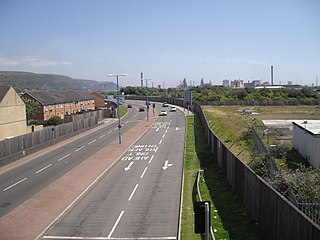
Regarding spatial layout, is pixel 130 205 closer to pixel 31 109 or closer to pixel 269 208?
pixel 269 208

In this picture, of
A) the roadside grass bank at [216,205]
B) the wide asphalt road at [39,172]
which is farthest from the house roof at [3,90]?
the roadside grass bank at [216,205]

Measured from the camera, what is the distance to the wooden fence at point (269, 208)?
10469mm

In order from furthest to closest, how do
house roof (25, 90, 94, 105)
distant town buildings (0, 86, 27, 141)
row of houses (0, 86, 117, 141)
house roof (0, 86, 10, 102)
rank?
house roof (25, 90, 94, 105), house roof (0, 86, 10, 102), row of houses (0, 86, 117, 141), distant town buildings (0, 86, 27, 141)

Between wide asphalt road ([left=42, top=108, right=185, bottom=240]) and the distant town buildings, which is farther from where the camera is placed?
the distant town buildings

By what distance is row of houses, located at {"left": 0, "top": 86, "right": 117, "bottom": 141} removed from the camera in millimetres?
42856

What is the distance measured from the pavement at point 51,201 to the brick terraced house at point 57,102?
29002mm

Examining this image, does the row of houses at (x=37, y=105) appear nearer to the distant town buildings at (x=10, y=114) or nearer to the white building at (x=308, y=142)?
the distant town buildings at (x=10, y=114)

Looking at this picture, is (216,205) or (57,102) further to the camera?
(57,102)

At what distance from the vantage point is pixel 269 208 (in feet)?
44.5

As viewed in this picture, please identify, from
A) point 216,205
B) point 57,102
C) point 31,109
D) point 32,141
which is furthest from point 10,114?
point 216,205

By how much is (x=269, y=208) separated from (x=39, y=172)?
64.7 feet

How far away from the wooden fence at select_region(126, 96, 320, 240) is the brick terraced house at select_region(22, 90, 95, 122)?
46288mm

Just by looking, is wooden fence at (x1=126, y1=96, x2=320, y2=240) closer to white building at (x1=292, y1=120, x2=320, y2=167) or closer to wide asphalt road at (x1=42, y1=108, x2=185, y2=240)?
wide asphalt road at (x1=42, y1=108, x2=185, y2=240)

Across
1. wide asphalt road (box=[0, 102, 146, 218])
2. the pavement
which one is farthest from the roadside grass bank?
wide asphalt road (box=[0, 102, 146, 218])
